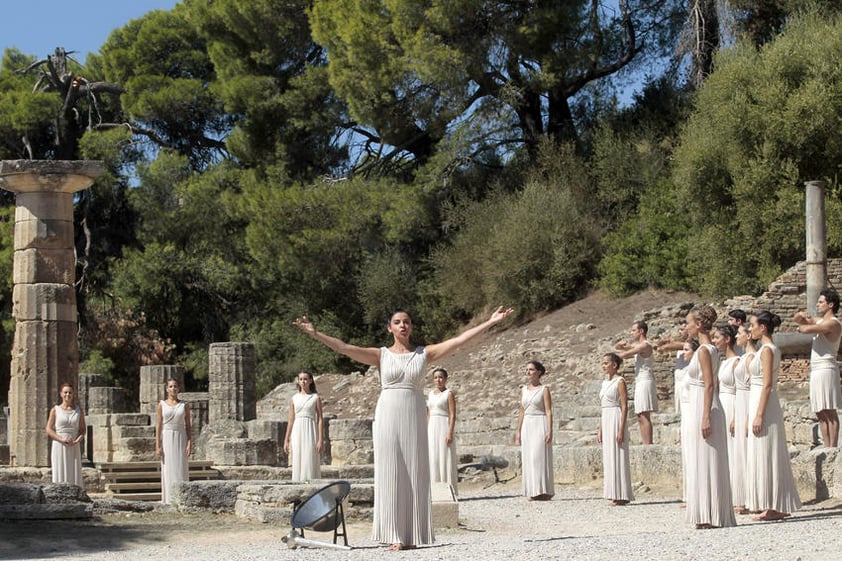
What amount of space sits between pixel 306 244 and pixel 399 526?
2722 centimetres

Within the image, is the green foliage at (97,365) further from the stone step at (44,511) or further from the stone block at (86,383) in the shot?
the stone step at (44,511)

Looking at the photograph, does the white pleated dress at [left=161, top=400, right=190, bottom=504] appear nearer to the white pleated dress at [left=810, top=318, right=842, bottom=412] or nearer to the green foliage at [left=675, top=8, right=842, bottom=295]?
the white pleated dress at [left=810, top=318, right=842, bottom=412]

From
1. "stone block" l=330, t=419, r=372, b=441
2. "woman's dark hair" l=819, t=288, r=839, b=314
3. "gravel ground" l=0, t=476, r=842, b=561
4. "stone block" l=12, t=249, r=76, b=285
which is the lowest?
"gravel ground" l=0, t=476, r=842, b=561

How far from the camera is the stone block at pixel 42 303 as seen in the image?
17781mm

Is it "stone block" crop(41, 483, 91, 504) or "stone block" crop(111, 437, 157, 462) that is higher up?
"stone block" crop(111, 437, 157, 462)

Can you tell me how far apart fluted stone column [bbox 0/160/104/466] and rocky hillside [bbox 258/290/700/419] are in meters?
10.1

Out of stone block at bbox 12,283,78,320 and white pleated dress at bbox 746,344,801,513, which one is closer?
white pleated dress at bbox 746,344,801,513

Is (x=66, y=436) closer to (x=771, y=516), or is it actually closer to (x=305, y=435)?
(x=305, y=435)

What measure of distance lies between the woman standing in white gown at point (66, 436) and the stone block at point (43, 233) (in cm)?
333

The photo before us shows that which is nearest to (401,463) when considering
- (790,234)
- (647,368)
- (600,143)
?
(647,368)

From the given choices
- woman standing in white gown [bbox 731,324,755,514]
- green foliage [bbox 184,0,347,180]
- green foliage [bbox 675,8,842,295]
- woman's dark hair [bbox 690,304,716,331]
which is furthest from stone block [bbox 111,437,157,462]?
green foliage [bbox 184,0,347,180]

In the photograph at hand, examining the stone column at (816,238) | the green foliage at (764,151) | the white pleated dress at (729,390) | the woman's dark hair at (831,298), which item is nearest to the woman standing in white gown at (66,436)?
the white pleated dress at (729,390)

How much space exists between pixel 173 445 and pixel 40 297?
Answer: 12.4 ft

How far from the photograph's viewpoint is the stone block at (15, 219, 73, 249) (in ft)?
58.3
